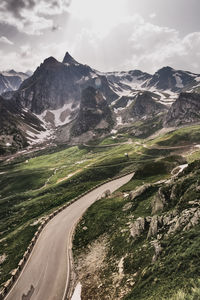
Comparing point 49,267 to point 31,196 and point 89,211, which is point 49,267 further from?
point 31,196

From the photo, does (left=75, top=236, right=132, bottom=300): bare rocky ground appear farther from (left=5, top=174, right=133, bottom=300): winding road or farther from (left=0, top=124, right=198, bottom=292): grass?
(left=5, top=174, right=133, bottom=300): winding road

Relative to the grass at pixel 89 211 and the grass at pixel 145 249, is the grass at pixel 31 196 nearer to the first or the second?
the grass at pixel 89 211

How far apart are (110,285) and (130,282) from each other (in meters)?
2.41

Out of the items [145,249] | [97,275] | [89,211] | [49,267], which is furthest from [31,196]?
[145,249]

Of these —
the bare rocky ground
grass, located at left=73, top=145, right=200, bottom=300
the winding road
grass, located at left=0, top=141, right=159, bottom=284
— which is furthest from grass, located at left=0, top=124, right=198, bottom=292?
the winding road

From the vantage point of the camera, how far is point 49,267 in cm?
2450

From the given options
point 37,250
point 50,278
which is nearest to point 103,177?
point 37,250

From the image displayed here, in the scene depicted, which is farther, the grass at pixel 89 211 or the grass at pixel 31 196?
the grass at pixel 31 196

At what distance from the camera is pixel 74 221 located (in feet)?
120

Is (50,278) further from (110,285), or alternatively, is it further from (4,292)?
(110,285)

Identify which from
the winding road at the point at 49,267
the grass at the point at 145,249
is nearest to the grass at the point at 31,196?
the winding road at the point at 49,267

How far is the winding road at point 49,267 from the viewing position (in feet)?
68.8

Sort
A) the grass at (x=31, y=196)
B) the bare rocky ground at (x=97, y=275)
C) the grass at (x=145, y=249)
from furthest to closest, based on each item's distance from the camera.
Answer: the grass at (x=31, y=196), the bare rocky ground at (x=97, y=275), the grass at (x=145, y=249)

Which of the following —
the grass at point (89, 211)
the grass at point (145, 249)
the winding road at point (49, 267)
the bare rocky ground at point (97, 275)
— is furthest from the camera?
the grass at point (89, 211)
